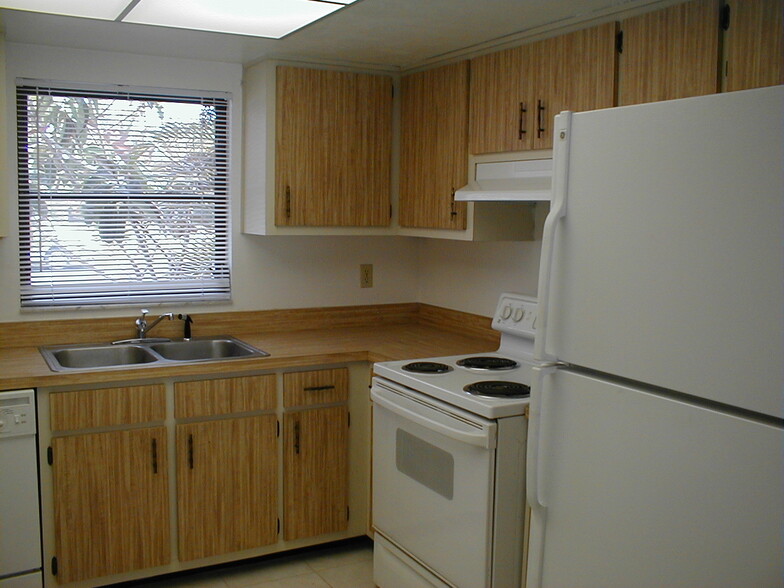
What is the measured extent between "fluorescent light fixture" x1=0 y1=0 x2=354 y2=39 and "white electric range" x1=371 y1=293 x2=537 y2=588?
1257 mm

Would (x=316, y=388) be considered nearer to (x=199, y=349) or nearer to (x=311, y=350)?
(x=311, y=350)

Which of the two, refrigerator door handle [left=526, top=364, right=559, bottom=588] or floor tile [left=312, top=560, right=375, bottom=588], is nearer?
refrigerator door handle [left=526, top=364, right=559, bottom=588]

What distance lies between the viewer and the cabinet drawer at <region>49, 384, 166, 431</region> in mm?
2863

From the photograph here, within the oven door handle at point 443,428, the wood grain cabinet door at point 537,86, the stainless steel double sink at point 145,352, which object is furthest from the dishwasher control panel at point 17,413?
the wood grain cabinet door at point 537,86

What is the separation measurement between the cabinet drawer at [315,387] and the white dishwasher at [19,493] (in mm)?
941

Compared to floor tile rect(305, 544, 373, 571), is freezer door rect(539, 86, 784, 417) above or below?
above

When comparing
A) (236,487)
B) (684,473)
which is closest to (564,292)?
(684,473)

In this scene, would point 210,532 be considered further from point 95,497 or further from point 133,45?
point 133,45

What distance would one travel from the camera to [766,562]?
1.57m

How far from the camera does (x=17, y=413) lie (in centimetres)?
277

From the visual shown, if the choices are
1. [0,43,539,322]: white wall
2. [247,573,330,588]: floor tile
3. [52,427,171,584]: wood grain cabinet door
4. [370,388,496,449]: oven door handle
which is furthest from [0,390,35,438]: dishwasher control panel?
[370,388,496,449]: oven door handle

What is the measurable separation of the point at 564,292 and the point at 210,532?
1861 millimetres

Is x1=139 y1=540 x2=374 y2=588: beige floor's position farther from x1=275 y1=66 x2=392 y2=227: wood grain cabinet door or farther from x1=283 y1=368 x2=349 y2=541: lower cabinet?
x1=275 y1=66 x2=392 y2=227: wood grain cabinet door

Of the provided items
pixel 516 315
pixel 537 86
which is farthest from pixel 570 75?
pixel 516 315
